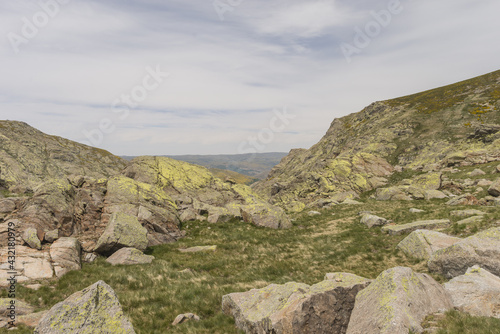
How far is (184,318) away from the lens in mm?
11227

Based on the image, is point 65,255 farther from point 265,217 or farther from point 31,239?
point 265,217

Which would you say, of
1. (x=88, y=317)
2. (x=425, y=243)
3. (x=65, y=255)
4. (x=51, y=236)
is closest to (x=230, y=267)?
(x=65, y=255)

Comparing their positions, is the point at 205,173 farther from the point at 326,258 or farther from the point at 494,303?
the point at 494,303

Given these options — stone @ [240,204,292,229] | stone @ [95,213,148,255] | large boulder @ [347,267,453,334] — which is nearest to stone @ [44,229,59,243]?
stone @ [95,213,148,255]

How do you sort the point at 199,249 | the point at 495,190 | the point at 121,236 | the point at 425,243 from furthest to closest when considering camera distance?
the point at 495,190
the point at 199,249
the point at 121,236
the point at 425,243

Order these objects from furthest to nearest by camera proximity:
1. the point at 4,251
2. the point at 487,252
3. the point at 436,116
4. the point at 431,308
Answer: the point at 436,116, the point at 4,251, the point at 487,252, the point at 431,308

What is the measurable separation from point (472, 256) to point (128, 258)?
22.9 metres

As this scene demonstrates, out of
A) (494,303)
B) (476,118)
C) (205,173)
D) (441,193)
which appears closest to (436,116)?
(476,118)

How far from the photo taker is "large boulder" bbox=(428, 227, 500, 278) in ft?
41.7

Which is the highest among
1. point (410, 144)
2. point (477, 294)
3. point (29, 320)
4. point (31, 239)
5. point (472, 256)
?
point (410, 144)

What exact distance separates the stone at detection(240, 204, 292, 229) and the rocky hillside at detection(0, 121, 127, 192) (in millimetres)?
59673

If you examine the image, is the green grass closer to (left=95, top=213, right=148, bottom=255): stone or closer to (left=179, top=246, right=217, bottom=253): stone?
(left=179, top=246, right=217, bottom=253): stone

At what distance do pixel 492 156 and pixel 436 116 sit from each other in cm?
4413

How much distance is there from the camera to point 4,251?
16.5 meters
